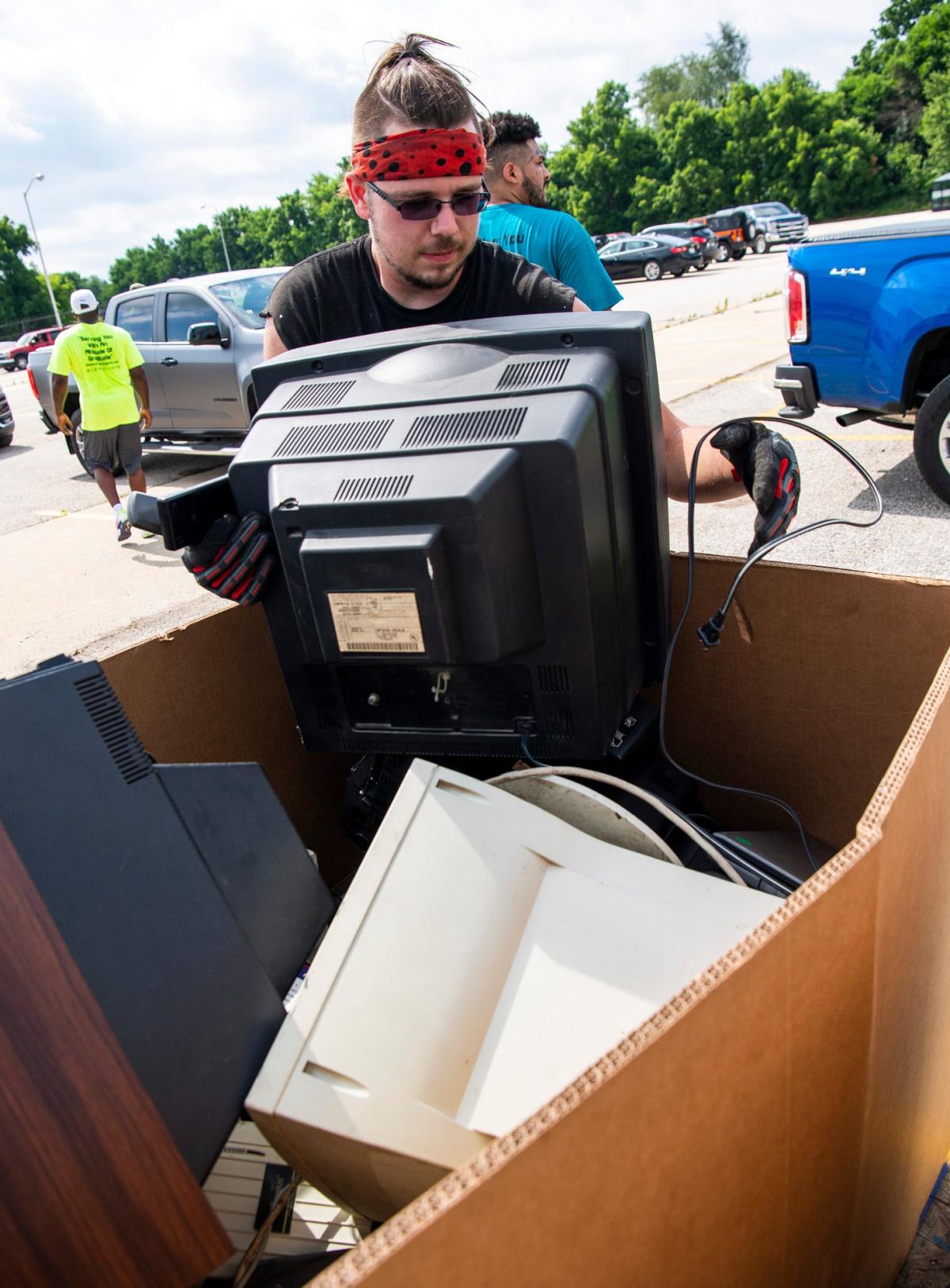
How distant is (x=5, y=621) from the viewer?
5.05 m

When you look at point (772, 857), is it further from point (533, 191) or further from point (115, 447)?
point (115, 447)

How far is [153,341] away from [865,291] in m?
5.93

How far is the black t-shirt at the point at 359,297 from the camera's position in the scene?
5.55 feet

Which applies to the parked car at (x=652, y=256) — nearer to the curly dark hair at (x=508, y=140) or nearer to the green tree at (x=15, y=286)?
the curly dark hair at (x=508, y=140)

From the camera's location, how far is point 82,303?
6.28 m

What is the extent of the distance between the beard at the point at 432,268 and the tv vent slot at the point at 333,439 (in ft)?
1.75

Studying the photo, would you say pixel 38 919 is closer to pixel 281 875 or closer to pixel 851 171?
pixel 281 875

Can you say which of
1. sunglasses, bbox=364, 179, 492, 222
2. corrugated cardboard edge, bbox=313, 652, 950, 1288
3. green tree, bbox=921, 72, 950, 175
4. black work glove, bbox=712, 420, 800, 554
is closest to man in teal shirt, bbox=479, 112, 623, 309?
sunglasses, bbox=364, 179, 492, 222

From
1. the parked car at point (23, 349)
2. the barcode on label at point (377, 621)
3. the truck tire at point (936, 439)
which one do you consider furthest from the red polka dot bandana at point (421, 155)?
the parked car at point (23, 349)

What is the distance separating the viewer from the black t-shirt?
5.55ft

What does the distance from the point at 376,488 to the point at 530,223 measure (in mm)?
2564

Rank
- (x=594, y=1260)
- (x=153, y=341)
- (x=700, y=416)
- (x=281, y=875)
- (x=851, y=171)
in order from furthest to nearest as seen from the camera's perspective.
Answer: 1. (x=851, y=171)
2. (x=153, y=341)
3. (x=700, y=416)
4. (x=281, y=875)
5. (x=594, y=1260)

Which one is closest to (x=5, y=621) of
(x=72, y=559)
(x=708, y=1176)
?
(x=72, y=559)

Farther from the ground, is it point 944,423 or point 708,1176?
point 708,1176
